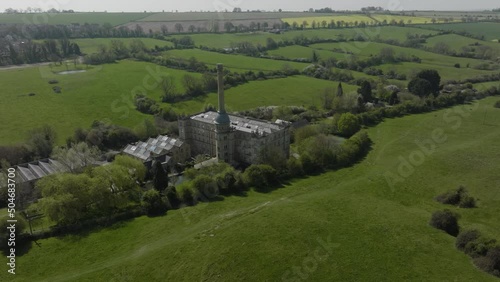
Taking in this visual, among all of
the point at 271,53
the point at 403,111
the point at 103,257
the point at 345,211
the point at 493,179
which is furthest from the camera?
the point at 271,53

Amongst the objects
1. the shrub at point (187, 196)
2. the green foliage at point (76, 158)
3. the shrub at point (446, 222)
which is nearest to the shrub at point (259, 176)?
the shrub at point (187, 196)

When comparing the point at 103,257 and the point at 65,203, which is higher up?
the point at 65,203

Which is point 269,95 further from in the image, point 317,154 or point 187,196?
point 187,196

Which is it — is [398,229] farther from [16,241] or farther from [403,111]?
[403,111]

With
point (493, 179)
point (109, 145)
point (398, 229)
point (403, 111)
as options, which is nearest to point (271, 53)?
point (403, 111)

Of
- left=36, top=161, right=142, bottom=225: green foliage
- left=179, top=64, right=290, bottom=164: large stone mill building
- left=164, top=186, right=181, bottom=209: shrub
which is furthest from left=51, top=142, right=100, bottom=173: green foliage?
left=179, top=64, right=290, bottom=164: large stone mill building

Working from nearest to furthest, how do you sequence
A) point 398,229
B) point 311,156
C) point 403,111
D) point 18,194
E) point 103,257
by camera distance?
1. point 103,257
2. point 398,229
3. point 18,194
4. point 311,156
5. point 403,111
